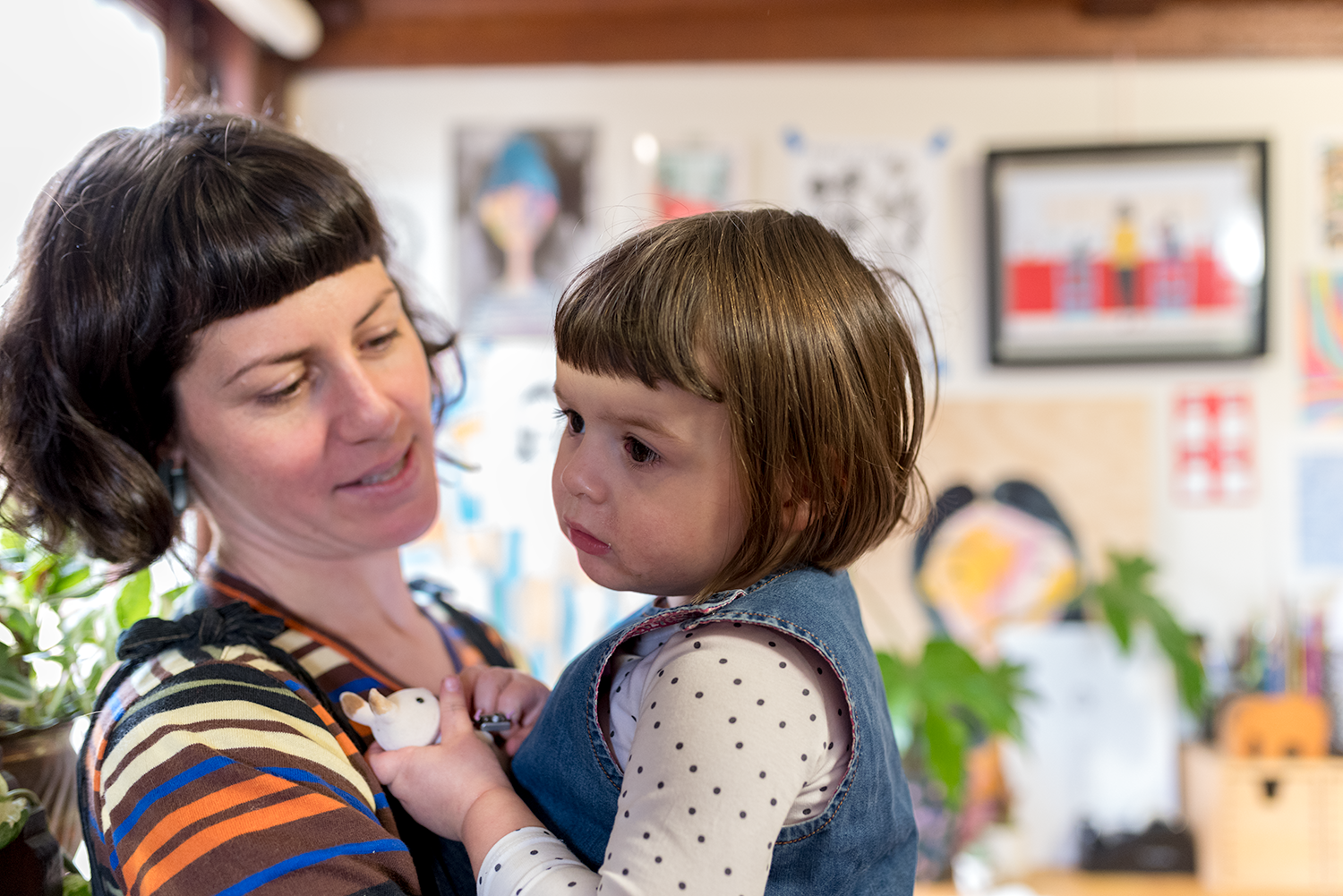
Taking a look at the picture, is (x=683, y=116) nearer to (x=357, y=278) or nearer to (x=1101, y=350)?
(x=1101, y=350)

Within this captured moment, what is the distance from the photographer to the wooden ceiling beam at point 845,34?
2344 millimetres

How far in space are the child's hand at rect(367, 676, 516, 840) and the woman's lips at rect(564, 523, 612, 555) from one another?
18 cm

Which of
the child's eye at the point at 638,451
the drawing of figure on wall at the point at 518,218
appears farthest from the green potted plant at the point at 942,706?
the child's eye at the point at 638,451

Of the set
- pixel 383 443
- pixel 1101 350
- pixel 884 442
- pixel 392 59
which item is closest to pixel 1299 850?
pixel 1101 350

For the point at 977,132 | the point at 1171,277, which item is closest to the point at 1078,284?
the point at 1171,277

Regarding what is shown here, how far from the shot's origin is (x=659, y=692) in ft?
2.02

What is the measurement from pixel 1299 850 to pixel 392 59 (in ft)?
9.40

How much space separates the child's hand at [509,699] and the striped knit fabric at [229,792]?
124 millimetres

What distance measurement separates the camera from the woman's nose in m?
0.85

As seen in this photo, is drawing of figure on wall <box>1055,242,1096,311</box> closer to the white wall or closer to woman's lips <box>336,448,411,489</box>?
the white wall

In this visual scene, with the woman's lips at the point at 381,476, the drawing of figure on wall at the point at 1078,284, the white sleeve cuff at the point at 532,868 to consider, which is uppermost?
the drawing of figure on wall at the point at 1078,284

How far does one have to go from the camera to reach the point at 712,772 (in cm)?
57

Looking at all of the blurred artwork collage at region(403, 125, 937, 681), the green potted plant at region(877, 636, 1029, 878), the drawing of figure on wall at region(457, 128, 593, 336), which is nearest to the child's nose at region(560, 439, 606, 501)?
the green potted plant at region(877, 636, 1029, 878)

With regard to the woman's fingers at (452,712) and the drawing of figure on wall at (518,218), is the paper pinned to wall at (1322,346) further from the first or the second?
the woman's fingers at (452,712)
